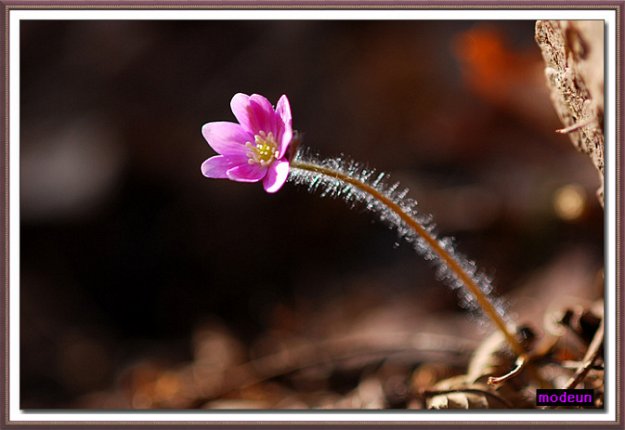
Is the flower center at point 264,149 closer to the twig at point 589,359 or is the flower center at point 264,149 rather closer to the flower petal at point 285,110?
the flower petal at point 285,110

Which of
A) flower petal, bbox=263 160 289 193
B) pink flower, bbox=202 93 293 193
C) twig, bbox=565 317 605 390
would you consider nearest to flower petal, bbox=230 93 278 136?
pink flower, bbox=202 93 293 193

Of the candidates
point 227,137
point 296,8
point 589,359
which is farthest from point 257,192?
point 589,359

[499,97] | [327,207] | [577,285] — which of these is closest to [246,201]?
[327,207]

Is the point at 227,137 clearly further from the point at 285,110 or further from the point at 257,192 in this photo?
the point at 257,192

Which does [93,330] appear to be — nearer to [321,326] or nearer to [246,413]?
[321,326]

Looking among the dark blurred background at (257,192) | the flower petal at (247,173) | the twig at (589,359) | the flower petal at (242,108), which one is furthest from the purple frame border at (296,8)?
the dark blurred background at (257,192)

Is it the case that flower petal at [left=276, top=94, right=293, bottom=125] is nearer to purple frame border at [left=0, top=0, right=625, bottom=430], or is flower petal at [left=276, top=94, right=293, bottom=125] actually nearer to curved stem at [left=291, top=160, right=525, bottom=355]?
curved stem at [left=291, top=160, right=525, bottom=355]

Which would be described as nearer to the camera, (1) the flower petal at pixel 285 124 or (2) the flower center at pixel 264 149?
(1) the flower petal at pixel 285 124
